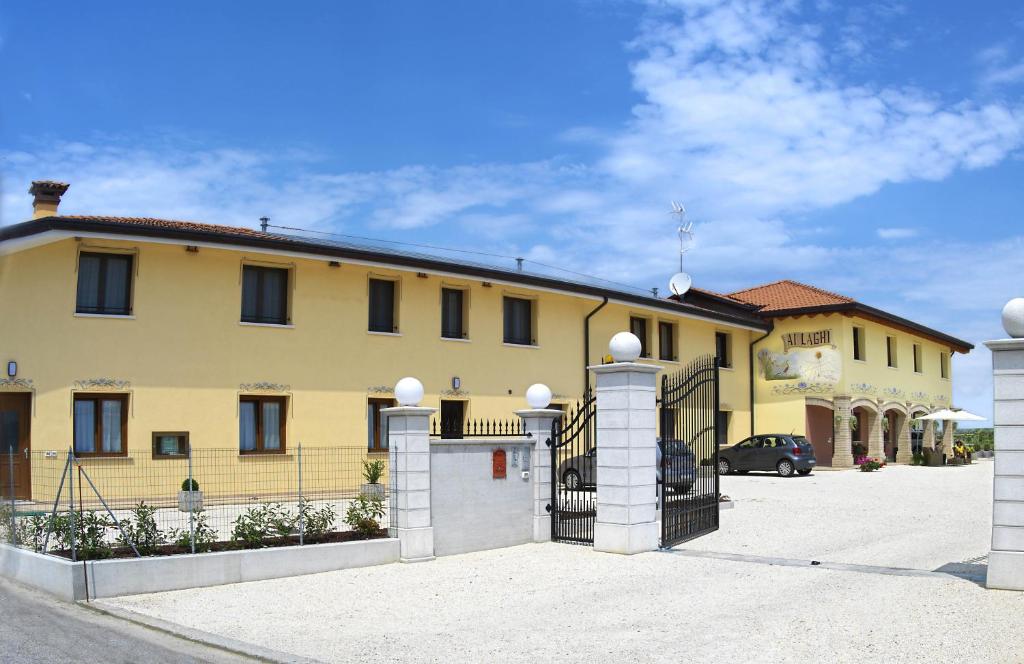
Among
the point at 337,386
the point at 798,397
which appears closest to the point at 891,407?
the point at 798,397

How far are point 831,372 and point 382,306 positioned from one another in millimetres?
18107

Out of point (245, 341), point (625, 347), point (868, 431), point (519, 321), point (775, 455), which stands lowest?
point (775, 455)

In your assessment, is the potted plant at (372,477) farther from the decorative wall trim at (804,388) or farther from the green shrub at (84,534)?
the decorative wall trim at (804,388)

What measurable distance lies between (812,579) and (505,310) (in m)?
16.3

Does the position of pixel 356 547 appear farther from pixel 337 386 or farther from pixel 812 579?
pixel 337 386

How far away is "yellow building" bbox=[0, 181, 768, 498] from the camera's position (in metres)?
18.2

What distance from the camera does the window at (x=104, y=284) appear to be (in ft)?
62.0

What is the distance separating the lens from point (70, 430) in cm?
1830

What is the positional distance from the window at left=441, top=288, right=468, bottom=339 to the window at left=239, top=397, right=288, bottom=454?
5.05 metres

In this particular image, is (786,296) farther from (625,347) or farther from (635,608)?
(635,608)

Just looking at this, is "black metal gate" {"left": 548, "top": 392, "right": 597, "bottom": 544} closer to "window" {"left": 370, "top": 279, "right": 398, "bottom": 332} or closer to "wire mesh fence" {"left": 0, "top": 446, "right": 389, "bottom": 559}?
"wire mesh fence" {"left": 0, "top": 446, "right": 389, "bottom": 559}

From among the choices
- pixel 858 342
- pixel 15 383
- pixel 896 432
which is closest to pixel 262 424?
pixel 15 383

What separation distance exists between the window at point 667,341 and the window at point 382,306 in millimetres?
11123

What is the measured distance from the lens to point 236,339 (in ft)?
66.9
